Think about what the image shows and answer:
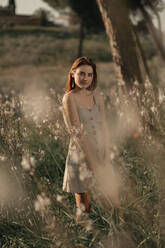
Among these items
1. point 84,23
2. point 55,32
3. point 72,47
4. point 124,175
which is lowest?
point 124,175

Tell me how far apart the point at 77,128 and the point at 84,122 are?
16cm

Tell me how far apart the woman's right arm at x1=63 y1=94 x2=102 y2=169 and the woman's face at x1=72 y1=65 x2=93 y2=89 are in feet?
0.48

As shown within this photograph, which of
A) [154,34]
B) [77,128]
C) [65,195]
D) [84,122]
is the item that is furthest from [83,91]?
[154,34]

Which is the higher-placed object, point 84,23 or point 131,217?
point 84,23

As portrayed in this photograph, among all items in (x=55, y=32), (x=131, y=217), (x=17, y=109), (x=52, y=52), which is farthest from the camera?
(x=55, y=32)

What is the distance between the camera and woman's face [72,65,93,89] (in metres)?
2.54

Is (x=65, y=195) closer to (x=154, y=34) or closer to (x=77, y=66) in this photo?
(x=77, y=66)

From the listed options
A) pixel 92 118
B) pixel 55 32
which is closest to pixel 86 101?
pixel 92 118

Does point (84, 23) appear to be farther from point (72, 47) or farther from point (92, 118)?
point (92, 118)

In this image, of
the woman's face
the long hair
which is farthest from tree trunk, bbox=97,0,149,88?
the woman's face

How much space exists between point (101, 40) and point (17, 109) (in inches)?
1360

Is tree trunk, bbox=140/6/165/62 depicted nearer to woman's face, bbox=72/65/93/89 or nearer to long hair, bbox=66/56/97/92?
long hair, bbox=66/56/97/92

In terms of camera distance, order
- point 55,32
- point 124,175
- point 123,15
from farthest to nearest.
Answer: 1. point 55,32
2. point 123,15
3. point 124,175

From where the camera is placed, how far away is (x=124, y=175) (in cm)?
319
